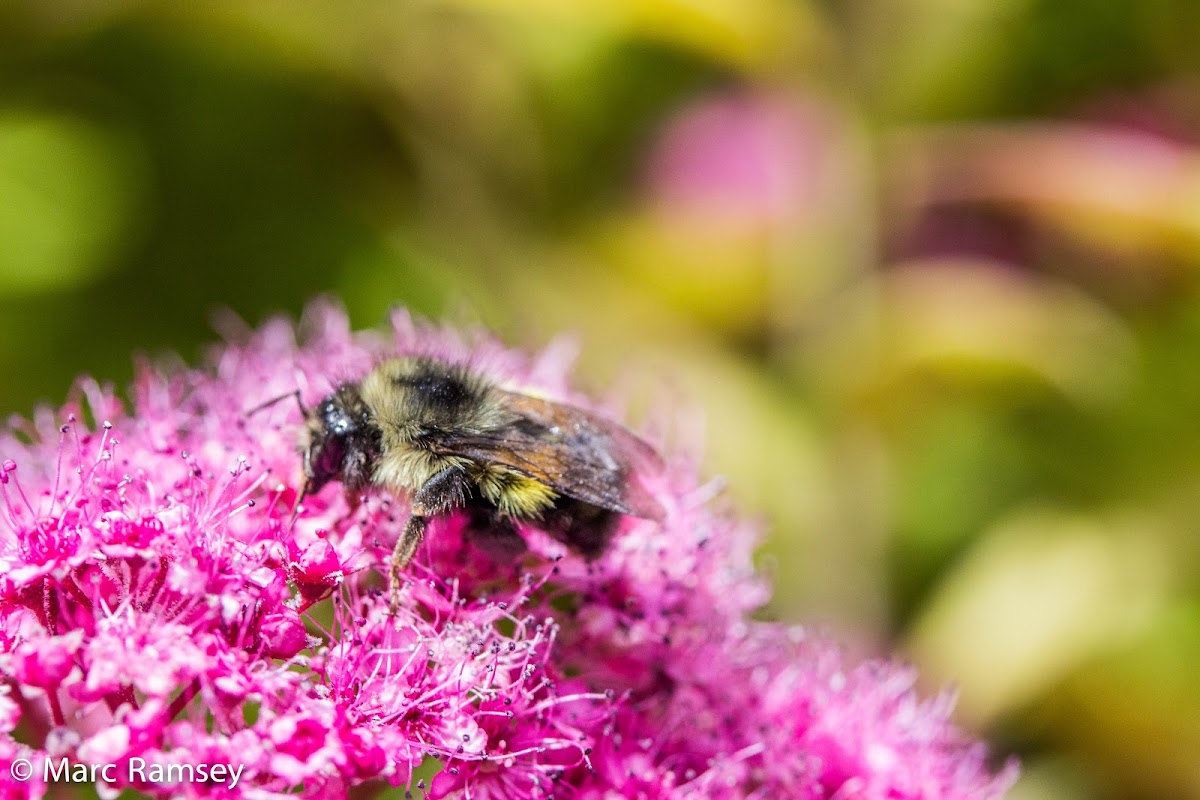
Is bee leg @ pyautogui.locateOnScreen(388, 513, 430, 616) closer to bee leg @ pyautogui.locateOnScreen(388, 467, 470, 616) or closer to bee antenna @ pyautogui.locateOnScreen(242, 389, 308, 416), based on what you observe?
bee leg @ pyautogui.locateOnScreen(388, 467, 470, 616)

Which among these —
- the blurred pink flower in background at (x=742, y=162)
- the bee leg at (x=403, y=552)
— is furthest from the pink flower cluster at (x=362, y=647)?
the blurred pink flower in background at (x=742, y=162)

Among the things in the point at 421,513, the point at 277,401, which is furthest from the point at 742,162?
the point at 421,513

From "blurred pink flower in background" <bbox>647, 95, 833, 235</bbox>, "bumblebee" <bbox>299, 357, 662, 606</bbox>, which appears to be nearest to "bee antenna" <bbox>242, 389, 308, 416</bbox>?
"bumblebee" <bbox>299, 357, 662, 606</bbox>

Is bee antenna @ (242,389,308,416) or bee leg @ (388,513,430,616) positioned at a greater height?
bee antenna @ (242,389,308,416)

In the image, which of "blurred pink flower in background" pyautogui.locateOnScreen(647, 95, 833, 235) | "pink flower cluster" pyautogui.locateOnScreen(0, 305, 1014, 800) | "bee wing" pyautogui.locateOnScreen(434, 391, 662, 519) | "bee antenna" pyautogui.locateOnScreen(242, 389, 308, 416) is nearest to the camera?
"pink flower cluster" pyautogui.locateOnScreen(0, 305, 1014, 800)

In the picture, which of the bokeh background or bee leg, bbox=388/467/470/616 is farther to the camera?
the bokeh background

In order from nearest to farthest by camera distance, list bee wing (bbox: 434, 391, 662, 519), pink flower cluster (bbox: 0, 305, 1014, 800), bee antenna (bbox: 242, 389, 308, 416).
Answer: pink flower cluster (bbox: 0, 305, 1014, 800), bee wing (bbox: 434, 391, 662, 519), bee antenna (bbox: 242, 389, 308, 416)

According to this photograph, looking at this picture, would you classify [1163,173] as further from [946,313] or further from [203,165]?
[203,165]
